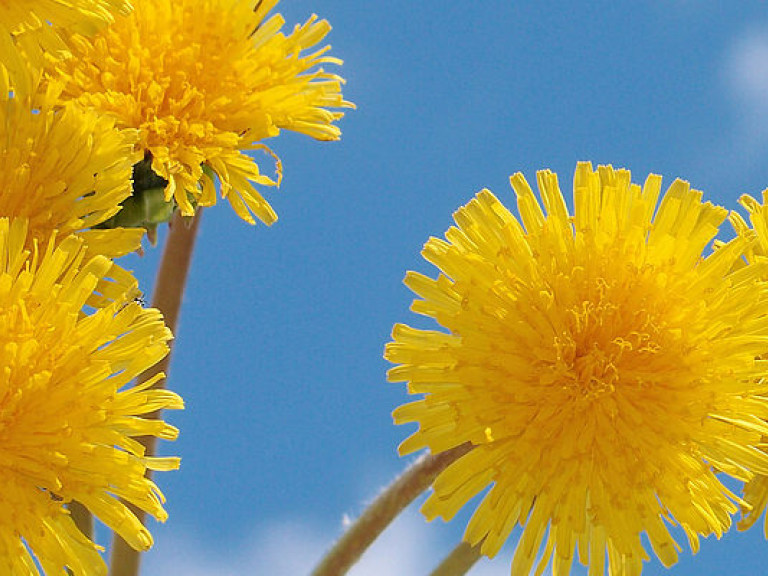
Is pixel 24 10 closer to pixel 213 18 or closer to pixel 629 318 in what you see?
pixel 213 18

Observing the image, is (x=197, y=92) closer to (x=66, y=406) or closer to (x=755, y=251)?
(x=66, y=406)

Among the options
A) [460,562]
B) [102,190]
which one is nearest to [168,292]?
[102,190]

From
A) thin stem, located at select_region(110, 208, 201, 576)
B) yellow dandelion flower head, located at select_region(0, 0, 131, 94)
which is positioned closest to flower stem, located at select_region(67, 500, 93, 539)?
thin stem, located at select_region(110, 208, 201, 576)

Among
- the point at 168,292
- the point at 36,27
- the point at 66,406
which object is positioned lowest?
the point at 66,406

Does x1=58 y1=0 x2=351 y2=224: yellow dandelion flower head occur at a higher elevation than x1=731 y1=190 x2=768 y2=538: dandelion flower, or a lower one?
higher

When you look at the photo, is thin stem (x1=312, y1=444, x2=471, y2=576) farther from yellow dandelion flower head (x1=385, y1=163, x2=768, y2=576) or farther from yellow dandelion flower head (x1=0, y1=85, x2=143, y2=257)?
yellow dandelion flower head (x1=0, y1=85, x2=143, y2=257)

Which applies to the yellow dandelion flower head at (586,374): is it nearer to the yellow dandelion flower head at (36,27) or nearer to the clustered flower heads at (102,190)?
the clustered flower heads at (102,190)

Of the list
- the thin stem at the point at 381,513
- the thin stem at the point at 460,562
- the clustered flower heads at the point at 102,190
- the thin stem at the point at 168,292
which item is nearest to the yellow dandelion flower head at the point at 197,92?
the clustered flower heads at the point at 102,190
